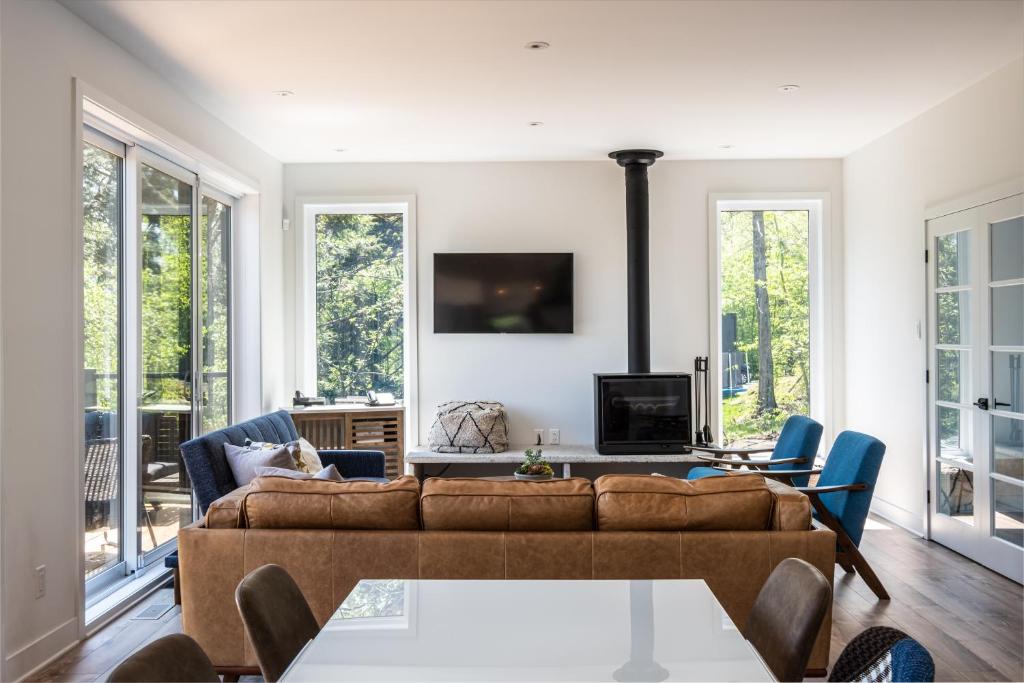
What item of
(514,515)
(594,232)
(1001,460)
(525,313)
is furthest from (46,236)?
(1001,460)

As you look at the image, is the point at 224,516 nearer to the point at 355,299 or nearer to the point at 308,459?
the point at 308,459

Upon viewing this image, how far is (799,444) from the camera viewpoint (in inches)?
195

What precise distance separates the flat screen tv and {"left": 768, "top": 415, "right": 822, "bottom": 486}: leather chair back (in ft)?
6.89

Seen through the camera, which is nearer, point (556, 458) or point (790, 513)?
point (790, 513)

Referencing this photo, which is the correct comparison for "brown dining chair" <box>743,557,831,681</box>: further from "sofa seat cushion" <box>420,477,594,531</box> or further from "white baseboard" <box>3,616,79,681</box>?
"white baseboard" <box>3,616,79,681</box>

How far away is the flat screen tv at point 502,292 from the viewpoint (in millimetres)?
6656

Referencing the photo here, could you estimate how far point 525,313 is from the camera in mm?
6664

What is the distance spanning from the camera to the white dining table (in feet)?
4.93

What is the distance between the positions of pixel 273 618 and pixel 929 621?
3121 millimetres

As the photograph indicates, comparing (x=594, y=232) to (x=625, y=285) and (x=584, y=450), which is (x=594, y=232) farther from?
(x=584, y=450)

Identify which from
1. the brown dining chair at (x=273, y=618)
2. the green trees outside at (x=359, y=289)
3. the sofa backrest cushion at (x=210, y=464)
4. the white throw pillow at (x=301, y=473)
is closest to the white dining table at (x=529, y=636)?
the brown dining chair at (x=273, y=618)

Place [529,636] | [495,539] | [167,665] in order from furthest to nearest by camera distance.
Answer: [495,539] → [529,636] → [167,665]

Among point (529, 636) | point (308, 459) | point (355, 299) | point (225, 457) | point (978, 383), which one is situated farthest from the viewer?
point (355, 299)

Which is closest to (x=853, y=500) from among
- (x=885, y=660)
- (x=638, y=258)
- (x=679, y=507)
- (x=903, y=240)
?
(x=679, y=507)
